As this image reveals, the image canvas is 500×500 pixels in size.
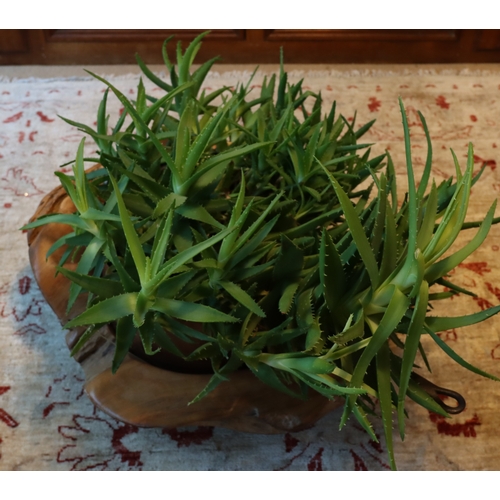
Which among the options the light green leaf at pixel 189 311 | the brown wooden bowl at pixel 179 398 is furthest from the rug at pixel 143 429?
the light green leaf at pixel 189 311

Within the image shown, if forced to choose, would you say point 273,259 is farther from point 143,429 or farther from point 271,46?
point 271,46

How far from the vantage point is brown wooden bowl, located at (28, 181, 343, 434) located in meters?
0.43

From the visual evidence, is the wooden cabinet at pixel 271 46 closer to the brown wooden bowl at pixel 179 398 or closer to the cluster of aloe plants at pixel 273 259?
the cluster of aloe plants at pixel 273 259

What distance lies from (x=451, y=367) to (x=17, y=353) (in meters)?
0.46

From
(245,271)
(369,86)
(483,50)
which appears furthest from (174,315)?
(483,50)

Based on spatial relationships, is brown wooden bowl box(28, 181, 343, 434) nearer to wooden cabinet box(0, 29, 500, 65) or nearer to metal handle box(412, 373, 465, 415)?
metal handle box(412, 373, 465, 415)

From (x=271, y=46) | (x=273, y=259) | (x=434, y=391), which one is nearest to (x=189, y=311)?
(x=273, y=259)

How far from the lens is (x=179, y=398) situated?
1.43 feet

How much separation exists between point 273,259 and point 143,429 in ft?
0.78

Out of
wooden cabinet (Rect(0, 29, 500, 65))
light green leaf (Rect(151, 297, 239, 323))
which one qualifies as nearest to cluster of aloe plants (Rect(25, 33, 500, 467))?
light green leaf (Rect(151, 297, 239, 323))

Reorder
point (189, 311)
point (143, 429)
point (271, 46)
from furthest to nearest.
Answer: point (271, 46) → point (143, 429) → point (189, 311)

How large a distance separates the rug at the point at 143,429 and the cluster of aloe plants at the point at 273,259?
0.13 metres

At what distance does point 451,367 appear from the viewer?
0.59 m

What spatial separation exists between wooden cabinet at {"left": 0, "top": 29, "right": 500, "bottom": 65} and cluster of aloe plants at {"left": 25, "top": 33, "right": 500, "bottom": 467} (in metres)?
0.61
